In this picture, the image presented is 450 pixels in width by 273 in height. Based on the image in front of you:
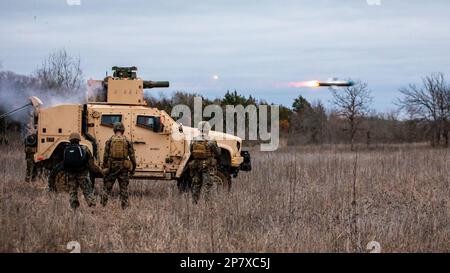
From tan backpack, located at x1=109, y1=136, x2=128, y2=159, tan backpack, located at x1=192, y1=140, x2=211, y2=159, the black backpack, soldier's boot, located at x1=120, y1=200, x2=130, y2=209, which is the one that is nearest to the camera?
the black backpack

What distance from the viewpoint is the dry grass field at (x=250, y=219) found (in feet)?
26.5

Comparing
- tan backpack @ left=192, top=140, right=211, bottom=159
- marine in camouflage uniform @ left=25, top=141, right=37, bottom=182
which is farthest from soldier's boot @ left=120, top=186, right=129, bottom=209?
marine in camouflage uniform @ left=25, top=141, right=37, bottom=182

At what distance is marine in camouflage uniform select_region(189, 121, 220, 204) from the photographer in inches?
493

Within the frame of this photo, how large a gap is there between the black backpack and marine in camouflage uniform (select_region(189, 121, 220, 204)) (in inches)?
87.2

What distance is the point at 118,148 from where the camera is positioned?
1181cm

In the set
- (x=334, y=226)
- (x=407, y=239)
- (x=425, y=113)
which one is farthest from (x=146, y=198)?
(x=425, y=113)

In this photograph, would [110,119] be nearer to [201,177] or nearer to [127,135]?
[127,135]

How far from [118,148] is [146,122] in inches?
85.6

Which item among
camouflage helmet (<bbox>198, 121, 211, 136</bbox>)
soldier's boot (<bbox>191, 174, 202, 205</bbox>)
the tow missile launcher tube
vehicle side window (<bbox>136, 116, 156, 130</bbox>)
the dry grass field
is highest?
the tow missile launcher tube

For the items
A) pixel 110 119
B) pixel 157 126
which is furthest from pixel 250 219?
pixel 110 119

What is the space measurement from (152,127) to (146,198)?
5.63ft

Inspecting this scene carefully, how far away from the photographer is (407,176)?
15602mm

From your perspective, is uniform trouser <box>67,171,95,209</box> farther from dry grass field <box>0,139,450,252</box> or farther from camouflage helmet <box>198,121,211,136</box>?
camouflage helmet <box>198,121,211,136</box>

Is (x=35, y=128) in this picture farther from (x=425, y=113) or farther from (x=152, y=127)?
(x=425, y=113)
